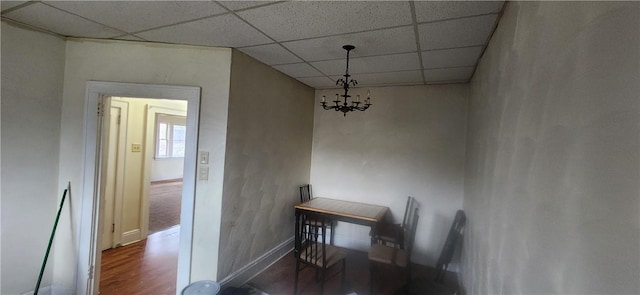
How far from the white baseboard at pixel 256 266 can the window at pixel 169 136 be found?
5824 mm

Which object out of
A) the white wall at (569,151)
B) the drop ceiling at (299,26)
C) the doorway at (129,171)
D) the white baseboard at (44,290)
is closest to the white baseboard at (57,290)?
the white baseboard at (44,290)

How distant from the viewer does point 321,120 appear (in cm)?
393

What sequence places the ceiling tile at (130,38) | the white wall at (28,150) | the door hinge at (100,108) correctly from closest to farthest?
the white wall at (28,150), the ceiling tile at (130,38), the door hinge at (100,108)

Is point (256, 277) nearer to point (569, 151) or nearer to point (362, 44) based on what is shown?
point (362, 44)

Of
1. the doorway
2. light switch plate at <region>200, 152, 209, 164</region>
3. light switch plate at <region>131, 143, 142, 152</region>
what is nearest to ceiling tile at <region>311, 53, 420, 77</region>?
light switch plate at <region>200, 152, 209, 164</region>

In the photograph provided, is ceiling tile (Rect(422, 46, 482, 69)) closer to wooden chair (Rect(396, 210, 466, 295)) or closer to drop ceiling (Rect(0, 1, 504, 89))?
drop ceiling (Rect(0, 1, 504, 89))

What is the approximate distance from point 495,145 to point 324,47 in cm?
148

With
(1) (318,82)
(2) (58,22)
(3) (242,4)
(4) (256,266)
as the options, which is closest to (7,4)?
(2) (58,22)

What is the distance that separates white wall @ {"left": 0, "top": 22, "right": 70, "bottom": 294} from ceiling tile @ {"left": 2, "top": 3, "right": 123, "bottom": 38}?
0.14 metres

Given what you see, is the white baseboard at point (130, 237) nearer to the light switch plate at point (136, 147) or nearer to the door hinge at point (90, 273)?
the light switch plate at point (136, 147)

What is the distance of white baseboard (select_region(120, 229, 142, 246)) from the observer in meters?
3.51

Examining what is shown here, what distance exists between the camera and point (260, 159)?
2842 mm

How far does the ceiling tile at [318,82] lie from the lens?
3328 millimetres

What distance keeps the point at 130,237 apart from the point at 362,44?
389 cm
